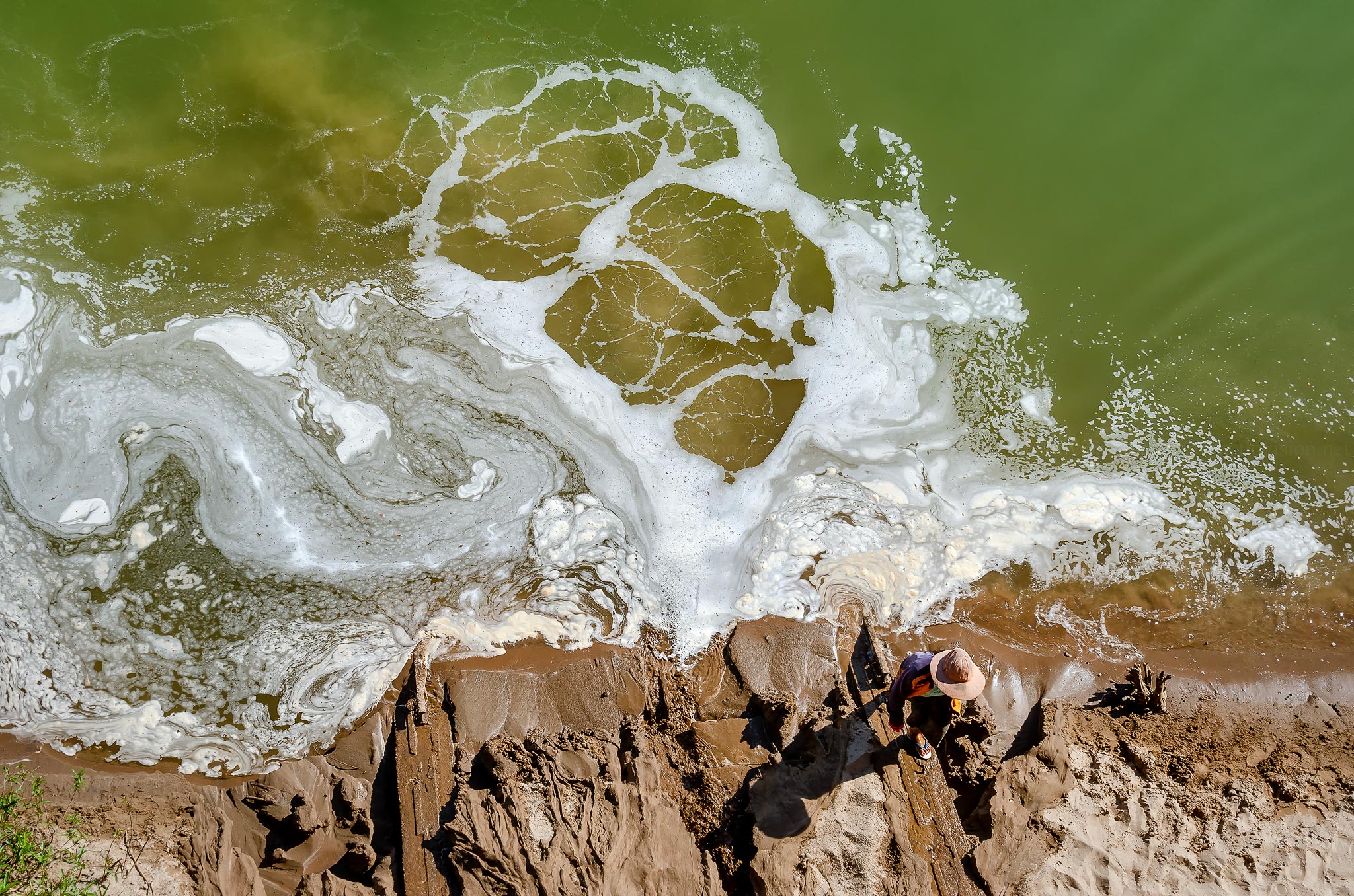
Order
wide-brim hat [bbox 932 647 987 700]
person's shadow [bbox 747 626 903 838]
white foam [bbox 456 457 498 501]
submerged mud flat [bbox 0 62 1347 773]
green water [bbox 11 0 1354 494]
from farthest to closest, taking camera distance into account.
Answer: green water [bbox 11 0 1354 494], white foam [bbox 456 457 498 501], submerged mud flat [bbox 0 62 1347 773], person's shadow [bbox 747 626 903 838], wide-brim hat [bbox 932 647 987 700]

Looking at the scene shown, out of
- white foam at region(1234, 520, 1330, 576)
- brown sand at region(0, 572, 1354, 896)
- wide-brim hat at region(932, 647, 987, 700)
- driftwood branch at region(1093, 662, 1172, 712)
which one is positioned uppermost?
white foam at region(1234, 520, 1330, 576)

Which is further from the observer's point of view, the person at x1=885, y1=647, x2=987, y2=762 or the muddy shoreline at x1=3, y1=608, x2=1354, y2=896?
the muddy shoreline at x1=3, y1=608, x2=1354, y2=896

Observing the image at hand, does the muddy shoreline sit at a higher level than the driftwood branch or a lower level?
lower

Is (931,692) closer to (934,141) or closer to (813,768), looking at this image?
(813,768)

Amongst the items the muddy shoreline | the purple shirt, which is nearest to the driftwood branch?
the muddy shoreline

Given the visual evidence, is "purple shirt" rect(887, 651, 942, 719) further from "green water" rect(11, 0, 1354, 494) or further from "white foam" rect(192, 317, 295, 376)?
"white foam" rect(192, 317, 295, 376)

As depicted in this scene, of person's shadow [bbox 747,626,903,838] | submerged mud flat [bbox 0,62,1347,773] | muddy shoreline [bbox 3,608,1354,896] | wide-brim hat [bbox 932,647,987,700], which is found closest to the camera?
wide-brim hat [bbox 932,647,987,700]

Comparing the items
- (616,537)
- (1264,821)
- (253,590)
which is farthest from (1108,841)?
(253,590)

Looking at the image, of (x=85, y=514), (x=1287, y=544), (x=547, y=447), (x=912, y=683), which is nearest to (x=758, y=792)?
(x=912, y=683)
